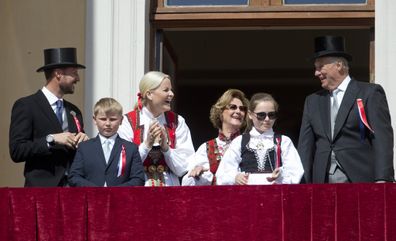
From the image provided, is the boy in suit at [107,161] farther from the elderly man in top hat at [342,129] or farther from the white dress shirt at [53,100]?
the elderly man in top hat at [342,129]

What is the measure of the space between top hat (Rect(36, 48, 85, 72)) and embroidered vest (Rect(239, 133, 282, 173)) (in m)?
1.37

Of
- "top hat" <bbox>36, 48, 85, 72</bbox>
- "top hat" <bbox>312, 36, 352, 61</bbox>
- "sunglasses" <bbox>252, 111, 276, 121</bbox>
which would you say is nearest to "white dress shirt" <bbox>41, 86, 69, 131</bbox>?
"top hat" <bbox>36, 48, 85, 72</bbox>

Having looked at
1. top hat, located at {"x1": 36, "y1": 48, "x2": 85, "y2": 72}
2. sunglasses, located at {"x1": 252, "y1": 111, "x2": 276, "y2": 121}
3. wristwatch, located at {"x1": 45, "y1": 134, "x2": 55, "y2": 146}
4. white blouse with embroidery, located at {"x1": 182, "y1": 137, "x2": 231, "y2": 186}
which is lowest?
white blouse with embroidery, located at {"x1": 182, "y1": 137, "x2": 231, "y2": 186}

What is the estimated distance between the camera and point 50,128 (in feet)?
31.8

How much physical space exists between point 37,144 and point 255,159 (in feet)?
4.86

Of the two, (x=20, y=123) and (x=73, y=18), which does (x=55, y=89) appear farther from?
(x=73, y=18)

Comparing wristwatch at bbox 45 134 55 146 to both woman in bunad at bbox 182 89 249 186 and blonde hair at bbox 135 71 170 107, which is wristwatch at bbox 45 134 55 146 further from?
woman in bunad at bbox 182 89 249 186

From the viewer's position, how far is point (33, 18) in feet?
37.8

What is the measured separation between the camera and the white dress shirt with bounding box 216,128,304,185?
9.37m

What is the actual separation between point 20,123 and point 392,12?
3211mm

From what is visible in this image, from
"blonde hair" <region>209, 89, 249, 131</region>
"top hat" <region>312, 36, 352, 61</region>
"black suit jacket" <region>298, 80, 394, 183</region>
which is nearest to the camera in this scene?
"black suit jacket" <region>298, 80, 394, 183</region>

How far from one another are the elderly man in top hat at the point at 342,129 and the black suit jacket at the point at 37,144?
5.46 ft

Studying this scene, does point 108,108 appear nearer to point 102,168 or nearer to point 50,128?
point 102,168

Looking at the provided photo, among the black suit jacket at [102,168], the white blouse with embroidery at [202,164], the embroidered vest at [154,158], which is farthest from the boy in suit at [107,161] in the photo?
the white blouse with embroidery at [202,164]
